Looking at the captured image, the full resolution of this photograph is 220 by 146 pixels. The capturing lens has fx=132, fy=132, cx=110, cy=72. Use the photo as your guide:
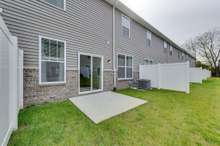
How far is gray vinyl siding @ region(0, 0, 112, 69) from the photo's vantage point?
4.73m

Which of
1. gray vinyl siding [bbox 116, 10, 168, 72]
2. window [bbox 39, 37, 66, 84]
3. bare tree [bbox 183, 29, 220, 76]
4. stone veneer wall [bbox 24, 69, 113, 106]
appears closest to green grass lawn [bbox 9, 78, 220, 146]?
stone veneer wall [bbox 24, 69, 113, 106]

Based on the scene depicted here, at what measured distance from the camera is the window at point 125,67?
966 centimetres

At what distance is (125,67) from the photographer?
10.1m

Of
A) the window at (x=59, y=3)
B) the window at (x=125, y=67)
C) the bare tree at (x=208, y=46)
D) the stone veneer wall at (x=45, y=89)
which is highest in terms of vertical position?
the bare tree at (x=208, y=46)

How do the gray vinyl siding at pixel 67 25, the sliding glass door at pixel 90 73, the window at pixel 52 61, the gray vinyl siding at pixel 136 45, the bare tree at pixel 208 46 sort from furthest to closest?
the bare tree at pixel 208 46 → the gray vinyl siding at pixel 136 45 → the sliding glass door at pixel 90 73 → the window at pixel 52 61 → the gray vinyl siding at pixel 67 25

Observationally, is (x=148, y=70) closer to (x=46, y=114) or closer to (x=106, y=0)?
(x=106, y=0)

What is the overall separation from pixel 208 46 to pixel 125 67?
31.4 metres

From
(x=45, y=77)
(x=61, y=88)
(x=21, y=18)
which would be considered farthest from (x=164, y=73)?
(x=21, y=18)

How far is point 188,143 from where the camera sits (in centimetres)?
270

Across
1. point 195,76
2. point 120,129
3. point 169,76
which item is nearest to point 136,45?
point 169,76

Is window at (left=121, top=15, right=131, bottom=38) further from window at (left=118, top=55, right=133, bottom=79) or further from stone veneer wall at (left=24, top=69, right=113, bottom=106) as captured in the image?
stone veneer wall at (left=24, top=69, right=113, bottom=106)

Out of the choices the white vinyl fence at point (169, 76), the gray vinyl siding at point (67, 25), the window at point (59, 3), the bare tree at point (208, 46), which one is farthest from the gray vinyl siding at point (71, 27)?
the bare tree at point (208, 46)

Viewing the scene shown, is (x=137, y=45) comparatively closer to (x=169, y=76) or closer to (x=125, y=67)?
(x=125, y=67)

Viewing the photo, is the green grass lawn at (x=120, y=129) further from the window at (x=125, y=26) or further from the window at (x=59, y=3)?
the window at (x=125, y=26)
